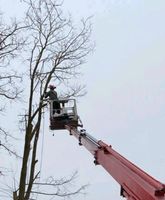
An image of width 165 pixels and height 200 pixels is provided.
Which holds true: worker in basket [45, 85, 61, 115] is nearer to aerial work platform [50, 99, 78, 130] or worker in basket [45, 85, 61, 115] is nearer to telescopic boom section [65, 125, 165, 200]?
aerial work platform [50, 99, 78, 130]

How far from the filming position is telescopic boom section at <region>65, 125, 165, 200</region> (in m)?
4.88

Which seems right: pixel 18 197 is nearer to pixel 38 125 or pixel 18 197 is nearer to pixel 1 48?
pixel 38 125

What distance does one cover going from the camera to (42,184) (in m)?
12.8

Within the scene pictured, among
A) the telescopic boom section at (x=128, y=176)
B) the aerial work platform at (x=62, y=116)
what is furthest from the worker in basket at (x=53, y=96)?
the telescopic boom section at (x=128, y=176)

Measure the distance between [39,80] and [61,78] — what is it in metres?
1.23

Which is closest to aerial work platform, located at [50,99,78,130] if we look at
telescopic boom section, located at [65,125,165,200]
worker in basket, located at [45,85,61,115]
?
worker in basket, located at [45,85,61,115]

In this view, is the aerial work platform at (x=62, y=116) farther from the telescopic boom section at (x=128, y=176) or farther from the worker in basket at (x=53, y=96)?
the telescopic boom section at (x=128, y=176)

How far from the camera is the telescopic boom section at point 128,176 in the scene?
16.0 ft

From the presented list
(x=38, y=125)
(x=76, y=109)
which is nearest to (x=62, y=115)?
(x=76, y=109)

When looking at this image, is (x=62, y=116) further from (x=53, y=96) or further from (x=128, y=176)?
(x=128, y=176)

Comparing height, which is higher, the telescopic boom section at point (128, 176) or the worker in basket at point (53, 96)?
the worker in basket at point (53, 96)

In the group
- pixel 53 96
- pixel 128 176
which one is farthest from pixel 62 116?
pixel 128 176

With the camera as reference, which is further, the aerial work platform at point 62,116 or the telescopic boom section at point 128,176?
the aerial work platform at point 62,116

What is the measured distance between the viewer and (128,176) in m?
5.78
